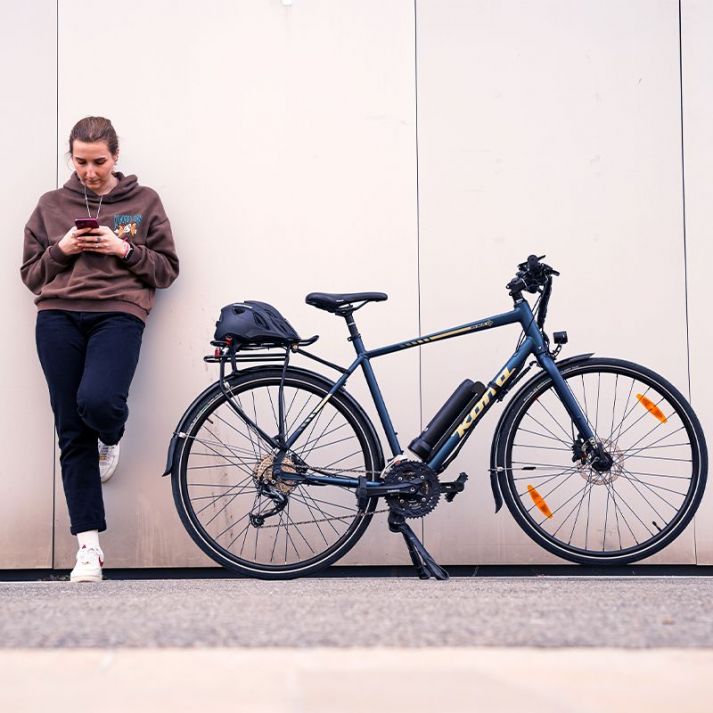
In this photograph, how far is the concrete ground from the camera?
5.72ft

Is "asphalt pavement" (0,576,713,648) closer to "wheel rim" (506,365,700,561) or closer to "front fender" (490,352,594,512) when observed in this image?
"front fender" (490,352,594,512)

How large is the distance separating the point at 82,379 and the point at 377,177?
1495mm

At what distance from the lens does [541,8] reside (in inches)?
162

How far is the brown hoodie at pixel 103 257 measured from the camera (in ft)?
12.3

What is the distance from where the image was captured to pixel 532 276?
11.9 feet

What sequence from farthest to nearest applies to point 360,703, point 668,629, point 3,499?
point 3,499 → point 668,629 → point 360,703

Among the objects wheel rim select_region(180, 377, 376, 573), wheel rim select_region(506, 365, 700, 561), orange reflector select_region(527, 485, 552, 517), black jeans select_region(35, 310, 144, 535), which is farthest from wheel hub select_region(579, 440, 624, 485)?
black jeans select_region(35, 310, 144, 535)

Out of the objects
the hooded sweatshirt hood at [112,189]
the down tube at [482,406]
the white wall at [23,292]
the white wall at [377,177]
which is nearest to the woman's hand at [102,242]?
the hooded sweatshirt hood at [112,189]

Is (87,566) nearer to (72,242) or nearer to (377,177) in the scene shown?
(72,242)

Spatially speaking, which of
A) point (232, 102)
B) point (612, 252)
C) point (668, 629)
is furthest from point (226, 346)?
point (668, 629)

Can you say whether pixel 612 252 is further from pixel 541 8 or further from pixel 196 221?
pixel 196 221

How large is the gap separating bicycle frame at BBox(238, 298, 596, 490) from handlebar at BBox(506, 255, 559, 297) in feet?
0.22

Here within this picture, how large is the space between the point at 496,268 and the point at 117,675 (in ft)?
8.81

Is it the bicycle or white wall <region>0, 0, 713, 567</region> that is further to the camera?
white wall <region>0, 0, 713, 567</region>
